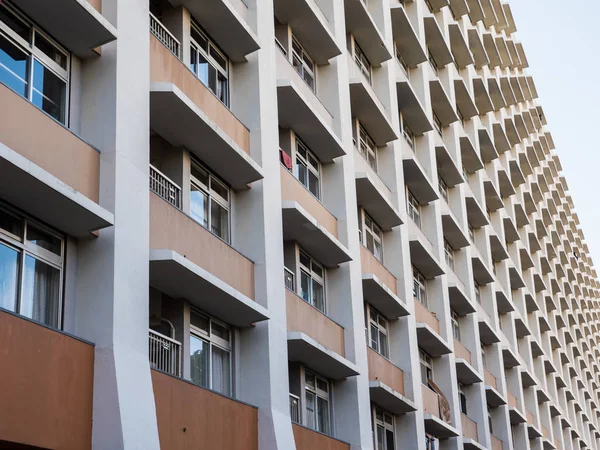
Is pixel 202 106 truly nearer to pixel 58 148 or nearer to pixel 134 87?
pixel 134 87

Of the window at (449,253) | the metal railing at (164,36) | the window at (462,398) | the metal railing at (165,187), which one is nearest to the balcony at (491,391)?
the window at (462,398)

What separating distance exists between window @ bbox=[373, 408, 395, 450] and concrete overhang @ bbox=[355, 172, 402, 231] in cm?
618

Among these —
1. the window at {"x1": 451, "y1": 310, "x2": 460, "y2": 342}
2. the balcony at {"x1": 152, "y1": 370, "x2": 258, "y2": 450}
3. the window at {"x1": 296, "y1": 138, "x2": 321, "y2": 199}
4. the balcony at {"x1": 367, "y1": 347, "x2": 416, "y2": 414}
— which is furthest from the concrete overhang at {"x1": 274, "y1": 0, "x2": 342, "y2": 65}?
the window at {"x1": 451, "y1": 310, "x2": 460, "y2": 342}

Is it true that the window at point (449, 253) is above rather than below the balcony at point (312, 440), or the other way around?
above

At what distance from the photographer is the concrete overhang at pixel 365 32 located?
30.2 meters

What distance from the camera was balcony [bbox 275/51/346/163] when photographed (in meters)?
23.6

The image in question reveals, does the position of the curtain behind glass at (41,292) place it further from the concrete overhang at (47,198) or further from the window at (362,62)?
the window at (362,62)

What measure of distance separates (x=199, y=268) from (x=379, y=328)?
14011 mm

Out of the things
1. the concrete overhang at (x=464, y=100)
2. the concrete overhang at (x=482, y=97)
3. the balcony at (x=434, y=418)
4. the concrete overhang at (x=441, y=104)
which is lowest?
the balcony at (x=434, y=418)

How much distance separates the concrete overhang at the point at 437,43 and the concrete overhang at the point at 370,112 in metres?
9.07

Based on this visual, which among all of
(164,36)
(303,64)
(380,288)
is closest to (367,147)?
(303,64)

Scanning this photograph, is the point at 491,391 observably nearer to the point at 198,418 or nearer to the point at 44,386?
the point at 198,418

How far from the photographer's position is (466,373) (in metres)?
37.8

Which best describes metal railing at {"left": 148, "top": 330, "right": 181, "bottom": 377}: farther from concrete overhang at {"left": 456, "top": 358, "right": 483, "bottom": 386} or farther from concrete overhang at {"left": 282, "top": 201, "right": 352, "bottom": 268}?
concrete overhang at {"left": 456, "top": 358, "right": 483, "bottom": 386}
